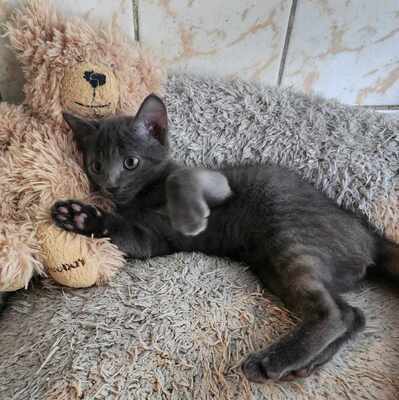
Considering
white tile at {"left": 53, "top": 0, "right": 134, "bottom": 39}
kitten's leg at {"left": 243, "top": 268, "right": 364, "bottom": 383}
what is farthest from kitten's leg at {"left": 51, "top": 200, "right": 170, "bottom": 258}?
white tile at {"left": 53, "top": 0, "right": 134, "bottom": 39}

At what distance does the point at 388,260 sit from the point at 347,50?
2.16ft

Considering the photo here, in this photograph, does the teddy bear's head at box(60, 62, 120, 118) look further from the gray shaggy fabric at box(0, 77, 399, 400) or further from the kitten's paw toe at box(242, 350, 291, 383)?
the kitten's paw toe at box(242, 350, 291, 383)

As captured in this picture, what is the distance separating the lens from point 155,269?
97 centimetres

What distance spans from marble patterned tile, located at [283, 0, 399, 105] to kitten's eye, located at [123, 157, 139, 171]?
1.89ft

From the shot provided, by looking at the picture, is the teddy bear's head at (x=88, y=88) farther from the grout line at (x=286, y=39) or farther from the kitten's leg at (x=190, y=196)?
the grout line at (x=286, y=39)

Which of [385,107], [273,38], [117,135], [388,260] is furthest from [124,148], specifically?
[385,107]

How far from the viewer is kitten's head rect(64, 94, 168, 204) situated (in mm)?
993

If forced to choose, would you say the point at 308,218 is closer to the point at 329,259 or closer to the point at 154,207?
the point at 329,259

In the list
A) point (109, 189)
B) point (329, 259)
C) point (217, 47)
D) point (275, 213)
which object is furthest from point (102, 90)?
point (329, 259)

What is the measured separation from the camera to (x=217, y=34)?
46.6 inches

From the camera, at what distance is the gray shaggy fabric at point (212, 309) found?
2.42 feet

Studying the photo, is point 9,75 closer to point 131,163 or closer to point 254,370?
point 131,163

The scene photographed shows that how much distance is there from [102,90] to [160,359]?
618 mm

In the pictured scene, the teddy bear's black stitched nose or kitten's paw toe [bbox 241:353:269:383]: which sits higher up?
the teddy bear's black stitched nose
